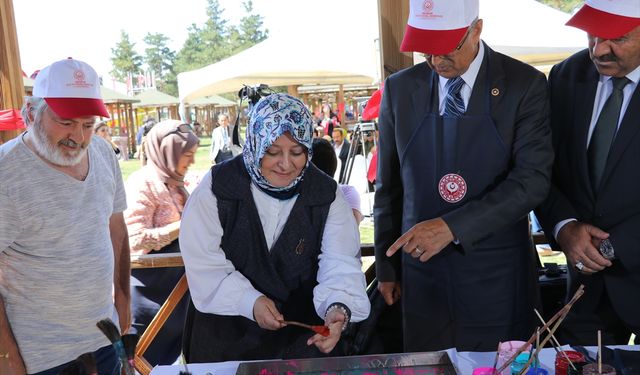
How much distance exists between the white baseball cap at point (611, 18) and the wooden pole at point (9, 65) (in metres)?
2.42

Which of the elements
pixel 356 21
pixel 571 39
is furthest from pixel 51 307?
pixel 571 39

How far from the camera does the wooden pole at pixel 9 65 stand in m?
2.72

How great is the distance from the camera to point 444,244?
171 centimetres

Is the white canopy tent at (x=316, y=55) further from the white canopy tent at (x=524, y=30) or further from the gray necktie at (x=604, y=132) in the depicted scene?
the gray necktie at (x=604, y=132)

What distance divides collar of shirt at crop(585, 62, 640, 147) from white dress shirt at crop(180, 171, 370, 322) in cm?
84

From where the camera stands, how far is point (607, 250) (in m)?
1.71

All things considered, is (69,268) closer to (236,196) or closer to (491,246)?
(236,196)

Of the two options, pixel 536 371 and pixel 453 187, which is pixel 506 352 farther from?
pixel 453 187

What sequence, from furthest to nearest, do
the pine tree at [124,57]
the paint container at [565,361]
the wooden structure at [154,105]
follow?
1. the pine tree at [124,57]
2. the wooden structure at [154,105]
3. the paint container at [565,361]

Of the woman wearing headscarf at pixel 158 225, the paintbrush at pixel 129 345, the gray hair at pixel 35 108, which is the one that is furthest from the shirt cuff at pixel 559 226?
the woman wearing headscarf at pixel 158 225

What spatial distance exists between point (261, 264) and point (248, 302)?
0.47ft

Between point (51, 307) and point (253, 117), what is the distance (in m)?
0.90

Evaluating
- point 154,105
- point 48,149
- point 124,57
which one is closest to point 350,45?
point 48,149

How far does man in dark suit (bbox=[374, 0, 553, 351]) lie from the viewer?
5.71ft
